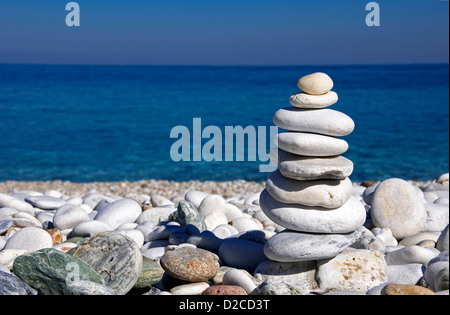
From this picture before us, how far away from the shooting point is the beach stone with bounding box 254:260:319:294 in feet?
12.7

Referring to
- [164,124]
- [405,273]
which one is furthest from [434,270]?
[164,124]

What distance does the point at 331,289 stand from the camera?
12.5ft

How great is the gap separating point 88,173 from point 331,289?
34.9 ft

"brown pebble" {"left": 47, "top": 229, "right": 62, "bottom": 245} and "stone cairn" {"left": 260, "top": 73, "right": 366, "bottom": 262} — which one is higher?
"stone cairn" {"left": 260, "top": 73, "right": 366, "bottom": 262}

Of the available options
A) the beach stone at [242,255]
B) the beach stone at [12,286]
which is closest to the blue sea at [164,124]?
the beach stone at [242,255]

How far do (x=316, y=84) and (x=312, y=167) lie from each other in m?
0.64

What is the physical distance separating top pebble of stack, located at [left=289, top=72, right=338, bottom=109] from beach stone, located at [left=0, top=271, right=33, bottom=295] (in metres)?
2.36

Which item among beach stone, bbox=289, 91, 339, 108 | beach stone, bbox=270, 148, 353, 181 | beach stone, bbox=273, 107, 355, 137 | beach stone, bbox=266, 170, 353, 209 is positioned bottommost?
beach stone, bbox=266, 170, 353, 209

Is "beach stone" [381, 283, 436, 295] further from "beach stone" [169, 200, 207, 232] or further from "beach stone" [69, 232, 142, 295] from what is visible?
"beach stone" [169, 200, 207, 232]

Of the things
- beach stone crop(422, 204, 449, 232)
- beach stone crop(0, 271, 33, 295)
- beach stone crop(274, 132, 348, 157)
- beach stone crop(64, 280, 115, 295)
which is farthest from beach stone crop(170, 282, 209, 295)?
beach stone crop(422, 204, 449, 232)

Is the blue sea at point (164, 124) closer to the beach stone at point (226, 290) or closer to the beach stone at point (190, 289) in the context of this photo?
the beach stone at point (190, 289)
